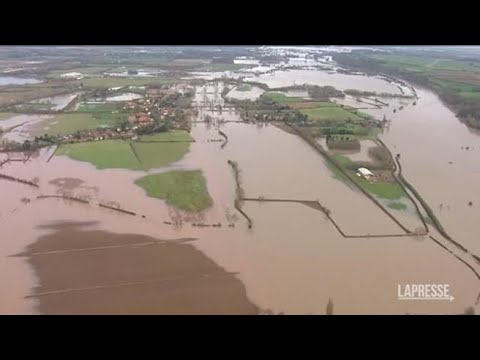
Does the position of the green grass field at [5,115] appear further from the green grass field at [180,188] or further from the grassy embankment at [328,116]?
the grassy embankment at [328,116]

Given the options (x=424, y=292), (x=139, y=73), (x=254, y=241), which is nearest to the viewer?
(x=424, y=292)

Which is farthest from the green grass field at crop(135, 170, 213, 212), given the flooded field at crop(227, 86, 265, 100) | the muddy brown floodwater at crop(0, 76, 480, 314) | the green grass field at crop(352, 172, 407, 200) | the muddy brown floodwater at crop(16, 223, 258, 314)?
the flooded field at crop(227, 86, 265, 100)

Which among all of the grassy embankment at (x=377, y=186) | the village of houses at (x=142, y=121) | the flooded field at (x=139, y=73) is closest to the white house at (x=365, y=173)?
the grassy embankment at (x=377, y=186)

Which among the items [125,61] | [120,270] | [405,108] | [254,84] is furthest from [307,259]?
[125,61]

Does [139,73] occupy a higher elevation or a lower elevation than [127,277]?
higher

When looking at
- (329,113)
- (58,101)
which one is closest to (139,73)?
(58,101)

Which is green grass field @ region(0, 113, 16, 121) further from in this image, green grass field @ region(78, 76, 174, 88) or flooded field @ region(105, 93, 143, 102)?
green grass field @ region(78, 76, 174, 88)

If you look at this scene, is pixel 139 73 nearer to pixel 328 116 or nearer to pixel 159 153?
pixel 328 116
